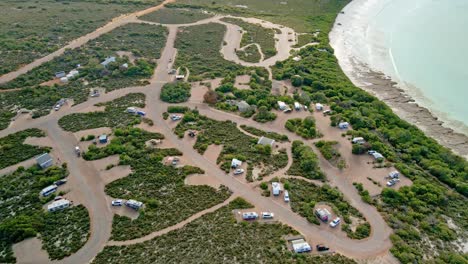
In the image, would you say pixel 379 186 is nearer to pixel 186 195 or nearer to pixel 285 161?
pixel 285 161

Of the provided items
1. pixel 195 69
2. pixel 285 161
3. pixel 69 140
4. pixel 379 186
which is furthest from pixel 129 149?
pixel 379 186

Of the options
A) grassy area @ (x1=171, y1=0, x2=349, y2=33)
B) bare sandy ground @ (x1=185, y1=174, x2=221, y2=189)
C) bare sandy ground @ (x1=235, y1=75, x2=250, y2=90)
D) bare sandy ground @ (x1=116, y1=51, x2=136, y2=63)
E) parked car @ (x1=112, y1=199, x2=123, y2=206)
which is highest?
grassy area @ (x1=171, y1=0, x2=349, y2=33)

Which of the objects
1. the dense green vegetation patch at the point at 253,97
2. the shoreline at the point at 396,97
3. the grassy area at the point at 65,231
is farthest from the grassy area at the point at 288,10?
the grassy area at the point at 65,231

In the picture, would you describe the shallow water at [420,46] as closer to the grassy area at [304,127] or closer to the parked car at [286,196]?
the grassy area at [304,127]

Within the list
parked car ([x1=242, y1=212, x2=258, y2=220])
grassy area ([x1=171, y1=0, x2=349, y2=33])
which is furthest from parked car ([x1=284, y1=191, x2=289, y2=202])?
grassy area ([x1=171, y1=0, x2=349, y2=33])

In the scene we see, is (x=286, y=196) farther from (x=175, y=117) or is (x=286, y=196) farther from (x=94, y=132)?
(x=94, y=132)

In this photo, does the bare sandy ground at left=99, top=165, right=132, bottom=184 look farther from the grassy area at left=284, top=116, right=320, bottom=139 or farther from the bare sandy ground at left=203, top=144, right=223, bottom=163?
the grassy area at left=284, top=116, right=320, bottom=139

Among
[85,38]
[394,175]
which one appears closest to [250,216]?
[394,175]
